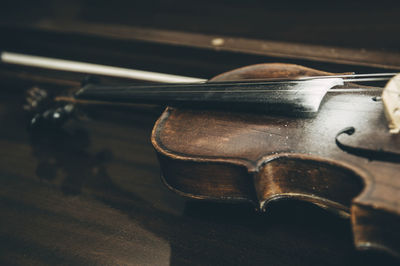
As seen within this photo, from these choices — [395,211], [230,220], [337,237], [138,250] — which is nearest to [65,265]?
[138,250]

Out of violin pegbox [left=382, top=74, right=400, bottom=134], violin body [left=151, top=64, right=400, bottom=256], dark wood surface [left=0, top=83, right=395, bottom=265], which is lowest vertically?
dark wood surface [left=0, top=83, right=395, bottom=265]

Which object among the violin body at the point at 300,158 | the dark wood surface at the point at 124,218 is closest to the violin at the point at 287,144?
the violin body at the point at 300,158

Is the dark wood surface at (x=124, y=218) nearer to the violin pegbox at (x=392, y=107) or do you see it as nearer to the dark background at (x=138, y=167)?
the dark background at (x=138, y=167)

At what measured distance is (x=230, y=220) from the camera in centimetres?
105

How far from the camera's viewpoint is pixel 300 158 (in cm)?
80

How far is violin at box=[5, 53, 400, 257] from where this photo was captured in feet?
2.37

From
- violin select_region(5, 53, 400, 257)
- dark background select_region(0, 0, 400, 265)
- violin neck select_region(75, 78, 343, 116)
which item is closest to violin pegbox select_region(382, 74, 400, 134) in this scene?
violin select_region(5, 53, 400, 257)

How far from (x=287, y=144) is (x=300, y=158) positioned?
6 cm

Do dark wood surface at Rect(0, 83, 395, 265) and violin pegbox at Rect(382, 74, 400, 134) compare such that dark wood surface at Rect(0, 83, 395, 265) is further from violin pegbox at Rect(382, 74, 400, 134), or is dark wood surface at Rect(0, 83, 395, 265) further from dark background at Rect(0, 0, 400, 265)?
violin pegbox at Rect(382, 74, 400, 134)

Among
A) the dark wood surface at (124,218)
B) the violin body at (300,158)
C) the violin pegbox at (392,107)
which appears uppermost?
the violin pegbox at (392,107)

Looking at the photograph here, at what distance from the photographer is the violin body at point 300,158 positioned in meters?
0.70

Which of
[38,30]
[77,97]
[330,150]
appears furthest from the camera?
[38,30]

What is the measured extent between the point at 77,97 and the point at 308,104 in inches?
34.8

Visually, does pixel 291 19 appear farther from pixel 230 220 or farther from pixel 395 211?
pixel 395 211
